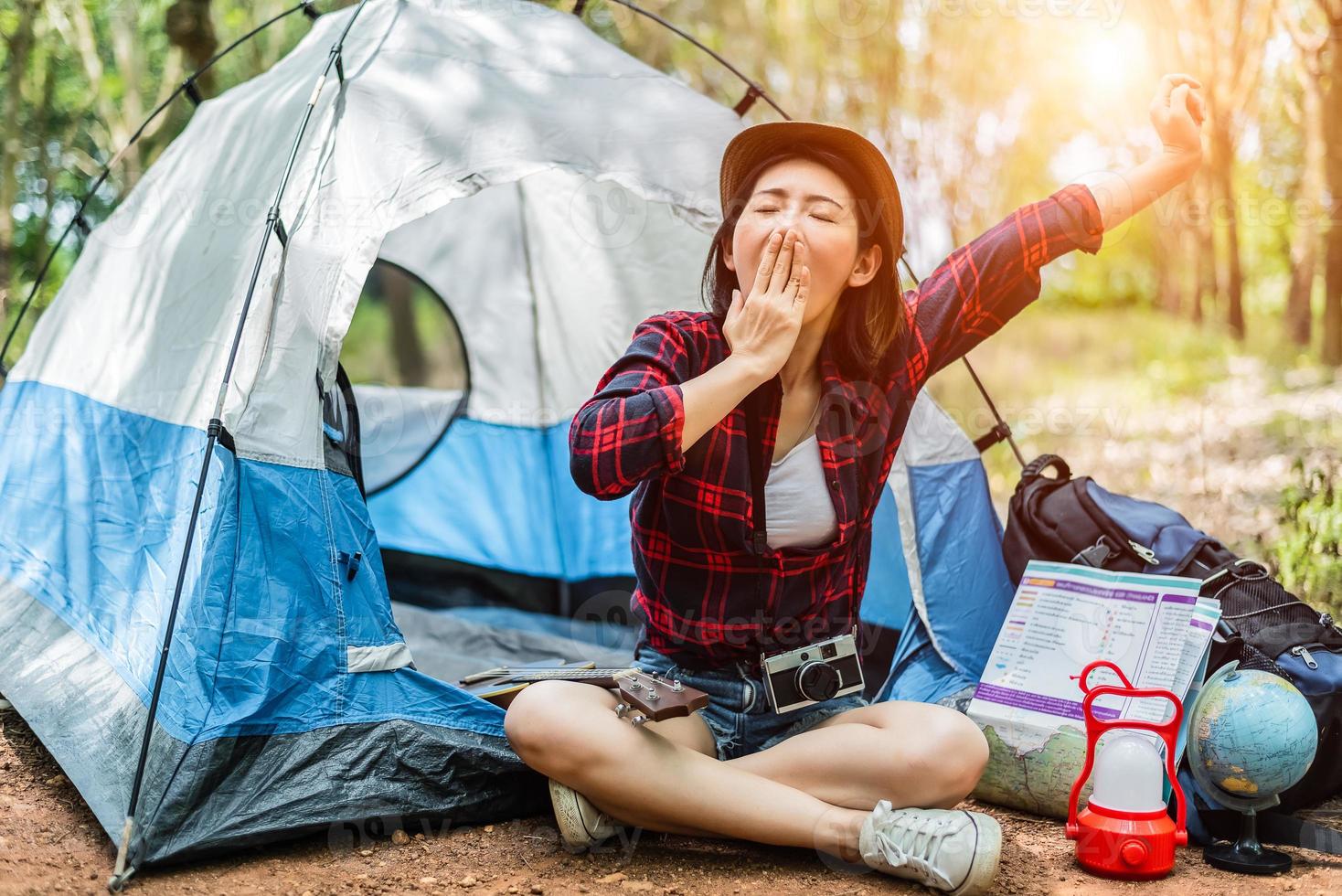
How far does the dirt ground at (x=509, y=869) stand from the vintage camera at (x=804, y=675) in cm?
26

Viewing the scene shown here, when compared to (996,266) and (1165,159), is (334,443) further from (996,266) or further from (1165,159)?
(1165,159)

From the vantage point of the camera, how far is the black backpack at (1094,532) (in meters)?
2.41

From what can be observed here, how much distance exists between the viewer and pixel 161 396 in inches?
97.7

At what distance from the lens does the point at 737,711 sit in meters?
2.05

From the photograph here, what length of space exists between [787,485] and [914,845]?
2.04 feet

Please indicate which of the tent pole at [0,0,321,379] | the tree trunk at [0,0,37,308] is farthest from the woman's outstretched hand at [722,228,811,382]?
the tree trunk at [0,0,37,308]

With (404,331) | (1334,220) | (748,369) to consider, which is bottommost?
(404,331)

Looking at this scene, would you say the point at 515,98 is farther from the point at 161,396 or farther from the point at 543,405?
the point at 543,405

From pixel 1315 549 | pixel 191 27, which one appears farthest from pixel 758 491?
pixel 191 27

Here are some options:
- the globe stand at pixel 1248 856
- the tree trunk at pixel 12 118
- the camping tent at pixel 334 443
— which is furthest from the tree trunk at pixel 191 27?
the globe stand at pixel 1248 856

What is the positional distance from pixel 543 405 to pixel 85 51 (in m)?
6.10

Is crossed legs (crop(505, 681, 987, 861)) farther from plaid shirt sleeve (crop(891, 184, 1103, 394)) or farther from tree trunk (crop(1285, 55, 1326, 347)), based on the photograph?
tree trunk (crop(1285, 55, 1326, 347))

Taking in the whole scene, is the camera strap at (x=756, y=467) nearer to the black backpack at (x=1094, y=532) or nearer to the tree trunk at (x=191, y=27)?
the black backpack at (x=1094, y=532)

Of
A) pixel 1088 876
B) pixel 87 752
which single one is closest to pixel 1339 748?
pixel 1088 876
